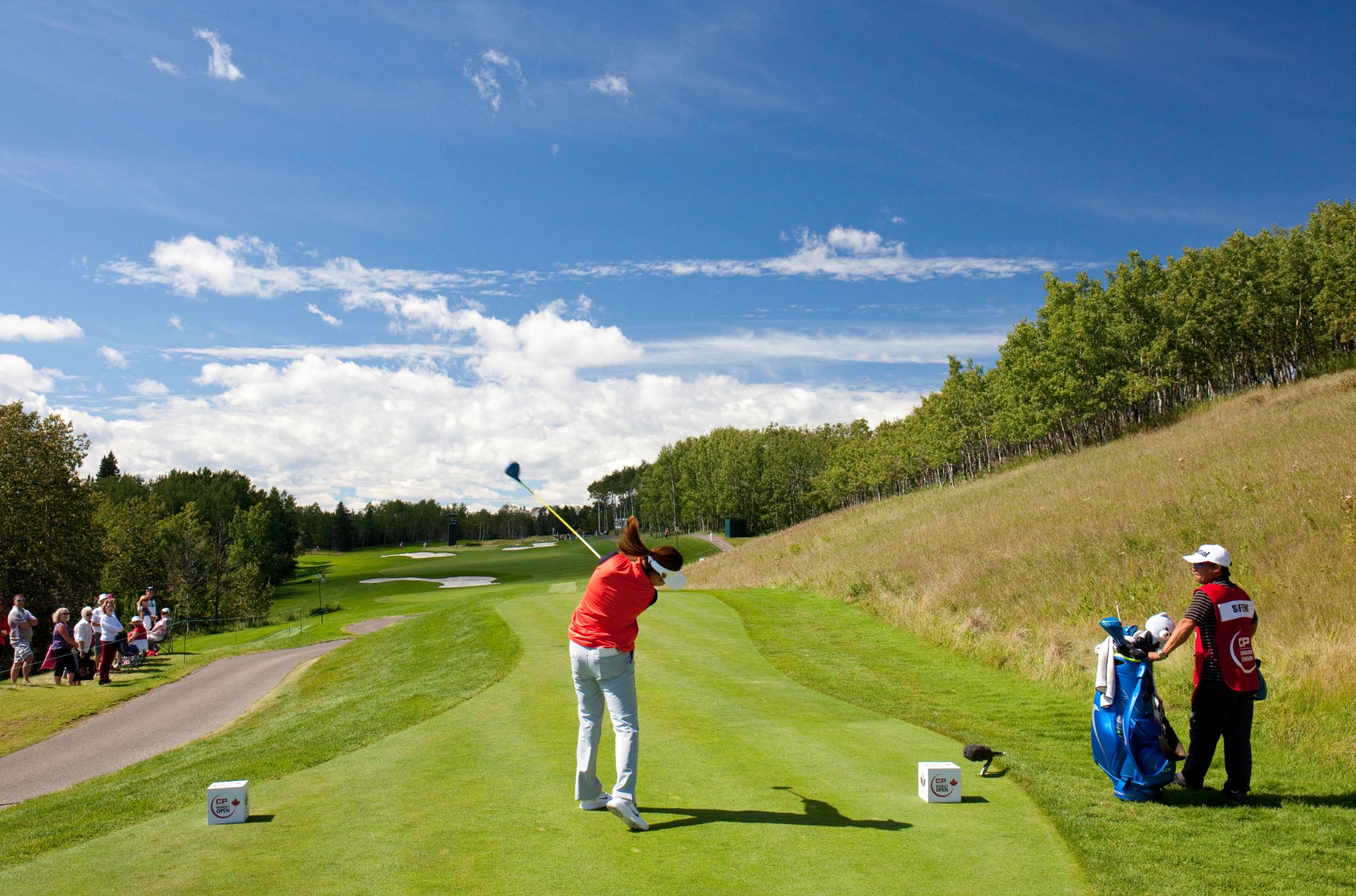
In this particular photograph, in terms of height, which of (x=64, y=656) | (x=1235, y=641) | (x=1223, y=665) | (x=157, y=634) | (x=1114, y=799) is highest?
(x=1235, y=641)

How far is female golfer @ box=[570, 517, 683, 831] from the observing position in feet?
21.5

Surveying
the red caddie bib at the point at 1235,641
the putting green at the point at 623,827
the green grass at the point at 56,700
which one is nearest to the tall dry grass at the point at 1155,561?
the red caddie bib at the point at 1235,641

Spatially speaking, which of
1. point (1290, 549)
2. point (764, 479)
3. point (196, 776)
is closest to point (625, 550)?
point (196, 776)

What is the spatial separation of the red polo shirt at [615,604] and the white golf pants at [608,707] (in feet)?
0.29

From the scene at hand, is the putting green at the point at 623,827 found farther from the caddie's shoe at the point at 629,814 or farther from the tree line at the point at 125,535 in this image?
the tree line at the point at 125,535

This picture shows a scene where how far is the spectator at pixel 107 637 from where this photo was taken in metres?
21.9

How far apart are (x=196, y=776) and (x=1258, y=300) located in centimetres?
6114

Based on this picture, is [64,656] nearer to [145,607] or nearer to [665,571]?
[145,607]

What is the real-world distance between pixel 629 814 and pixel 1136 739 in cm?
454

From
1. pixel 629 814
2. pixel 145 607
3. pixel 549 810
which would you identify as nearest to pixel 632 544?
pixel 629 814

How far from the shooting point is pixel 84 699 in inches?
779

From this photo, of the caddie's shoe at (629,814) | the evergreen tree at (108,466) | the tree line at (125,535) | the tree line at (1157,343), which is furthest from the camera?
the evergreen tree at (108,466)

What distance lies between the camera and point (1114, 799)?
7.42 m

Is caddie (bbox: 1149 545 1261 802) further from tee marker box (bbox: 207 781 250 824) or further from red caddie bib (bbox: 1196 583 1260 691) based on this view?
tee marker box (bbox: 207 781 250 824)
